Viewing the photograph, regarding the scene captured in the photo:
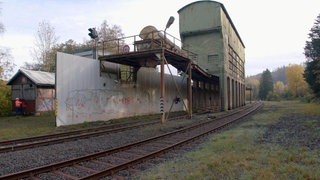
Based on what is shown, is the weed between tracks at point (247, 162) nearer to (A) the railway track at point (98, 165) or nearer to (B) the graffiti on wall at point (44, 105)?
(A) the railway track at point (98, 165)

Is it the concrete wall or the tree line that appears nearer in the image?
the concrete wall

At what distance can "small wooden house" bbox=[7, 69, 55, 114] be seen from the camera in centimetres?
2620

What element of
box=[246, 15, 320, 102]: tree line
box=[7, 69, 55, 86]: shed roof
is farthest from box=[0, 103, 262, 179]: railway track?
box=[246, 15, 320, 102]: tree line

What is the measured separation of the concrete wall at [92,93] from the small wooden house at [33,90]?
387 inches

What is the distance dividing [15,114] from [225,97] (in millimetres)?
24699

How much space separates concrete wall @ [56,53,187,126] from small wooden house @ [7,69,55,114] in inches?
387

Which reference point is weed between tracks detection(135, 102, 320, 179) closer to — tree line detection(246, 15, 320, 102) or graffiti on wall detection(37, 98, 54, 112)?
graffiti on wall detection(37, 98, 54, 112)

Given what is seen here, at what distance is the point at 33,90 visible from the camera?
86.6 feet

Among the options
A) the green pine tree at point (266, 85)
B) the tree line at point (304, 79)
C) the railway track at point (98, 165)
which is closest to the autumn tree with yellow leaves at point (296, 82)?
the tree line at point (304, 79)

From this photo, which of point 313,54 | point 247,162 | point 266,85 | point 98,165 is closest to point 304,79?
point 313,54

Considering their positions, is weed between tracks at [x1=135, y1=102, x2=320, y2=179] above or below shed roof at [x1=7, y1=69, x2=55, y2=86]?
below

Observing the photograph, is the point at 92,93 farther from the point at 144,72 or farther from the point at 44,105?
the point at 44,105

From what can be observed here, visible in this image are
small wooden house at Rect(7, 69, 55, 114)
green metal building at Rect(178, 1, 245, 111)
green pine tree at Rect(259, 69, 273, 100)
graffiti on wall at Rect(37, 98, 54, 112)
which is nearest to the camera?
small wooden house at Rect(7, 69, 55, 114)

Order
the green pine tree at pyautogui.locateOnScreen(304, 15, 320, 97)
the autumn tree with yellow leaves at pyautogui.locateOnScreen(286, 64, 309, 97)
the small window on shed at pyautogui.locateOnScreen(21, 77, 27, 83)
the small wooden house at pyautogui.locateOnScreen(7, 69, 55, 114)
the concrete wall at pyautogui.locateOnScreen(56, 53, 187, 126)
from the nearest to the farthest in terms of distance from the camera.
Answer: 1. the concrete wall at pyautogui.locateOnScreen(56, 53, 187, 126)
2. the small wooden house at pyautogui.locateOnScreen(7, 69, 55, 114)
3. the small window on shed at pyautogui.locateOnScreen(21, 77, 27, 83)
4. the green pine tree at pyautogui.locateOnScreen(304, 15, 320, 97)
5. the autumn tree with yellow leaves at pyautogui.locateOnScreen(286, 64, 309, 97)
